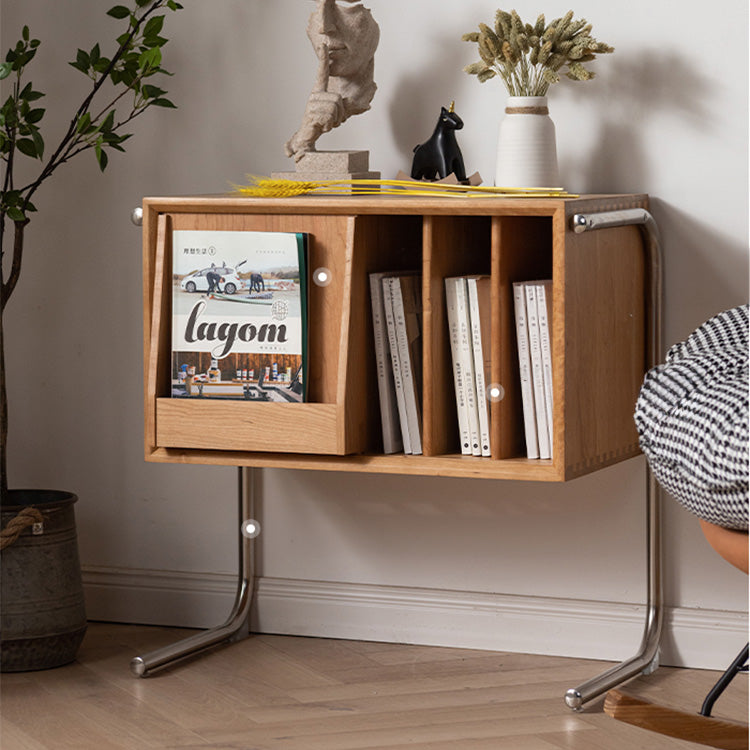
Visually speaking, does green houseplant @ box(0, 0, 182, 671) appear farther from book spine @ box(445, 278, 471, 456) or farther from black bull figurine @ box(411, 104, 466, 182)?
book spine @ box(445, 278, 471, 456)

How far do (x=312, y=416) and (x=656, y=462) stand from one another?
22.3 inches

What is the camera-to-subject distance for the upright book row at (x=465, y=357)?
5.56 feet

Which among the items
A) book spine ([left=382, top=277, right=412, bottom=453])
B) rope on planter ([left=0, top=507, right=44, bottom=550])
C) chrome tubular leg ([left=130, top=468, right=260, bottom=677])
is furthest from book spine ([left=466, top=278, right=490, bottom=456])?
rope on planter ([left=0, top=507, right=44, bottom=550])

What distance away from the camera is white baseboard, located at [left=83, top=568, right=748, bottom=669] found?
6.53 ft

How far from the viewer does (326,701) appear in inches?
72.7

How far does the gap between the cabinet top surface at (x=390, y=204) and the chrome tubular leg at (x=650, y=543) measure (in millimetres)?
35

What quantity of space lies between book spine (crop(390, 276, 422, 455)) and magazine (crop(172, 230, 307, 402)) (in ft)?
0.44

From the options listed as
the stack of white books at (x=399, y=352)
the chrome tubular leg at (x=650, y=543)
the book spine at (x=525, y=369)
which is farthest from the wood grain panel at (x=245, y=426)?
the chrome tubular leg at (x=650, y=543)

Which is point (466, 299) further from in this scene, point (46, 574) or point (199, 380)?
point (46, 574)

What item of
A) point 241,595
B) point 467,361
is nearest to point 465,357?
point 467,361

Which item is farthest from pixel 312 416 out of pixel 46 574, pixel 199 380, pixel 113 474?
pixel 113 474

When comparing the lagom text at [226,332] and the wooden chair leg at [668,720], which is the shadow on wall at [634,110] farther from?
the wooden chair leg at [668,720]

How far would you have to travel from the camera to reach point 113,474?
2.31m

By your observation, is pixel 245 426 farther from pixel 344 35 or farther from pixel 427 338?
pixel 344 35
